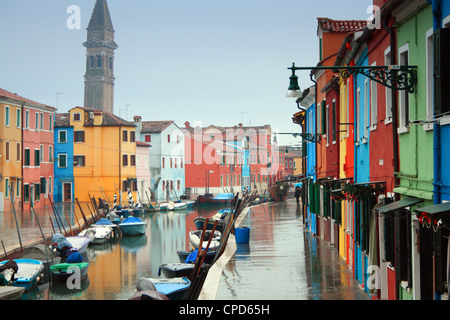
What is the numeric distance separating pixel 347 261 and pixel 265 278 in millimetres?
3108

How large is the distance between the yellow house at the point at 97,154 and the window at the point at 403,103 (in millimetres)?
47633

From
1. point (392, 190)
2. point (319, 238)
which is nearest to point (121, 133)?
point (319, 238)

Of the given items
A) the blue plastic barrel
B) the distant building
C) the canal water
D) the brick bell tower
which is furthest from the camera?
the brick bell tower

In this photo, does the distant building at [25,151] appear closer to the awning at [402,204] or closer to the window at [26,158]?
the window at [26,158]

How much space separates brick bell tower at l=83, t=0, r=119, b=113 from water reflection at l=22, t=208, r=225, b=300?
82929 millimetres

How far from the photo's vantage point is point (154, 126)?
6638cm

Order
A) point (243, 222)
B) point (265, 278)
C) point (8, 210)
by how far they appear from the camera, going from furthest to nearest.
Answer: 1. point (8, 210)
2. point (243, 222)
3. point (265, 278)

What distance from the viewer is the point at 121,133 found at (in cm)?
5516

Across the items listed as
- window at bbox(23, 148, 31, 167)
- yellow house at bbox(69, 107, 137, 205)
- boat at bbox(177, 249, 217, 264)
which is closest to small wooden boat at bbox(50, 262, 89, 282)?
boat at bbox(177, 249, 217, 264)

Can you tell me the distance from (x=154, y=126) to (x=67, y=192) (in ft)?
47.3

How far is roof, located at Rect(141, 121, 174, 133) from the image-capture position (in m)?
65.4

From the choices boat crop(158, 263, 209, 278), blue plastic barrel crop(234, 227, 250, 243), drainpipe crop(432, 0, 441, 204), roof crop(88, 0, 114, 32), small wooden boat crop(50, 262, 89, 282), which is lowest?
small wooden boat crop(50, 262, 89, 282)

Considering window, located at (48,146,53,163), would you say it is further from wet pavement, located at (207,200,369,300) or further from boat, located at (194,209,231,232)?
wet pavement, located at (207,200,369,300)
